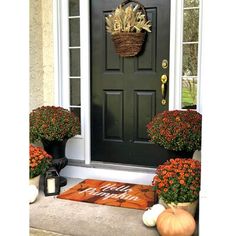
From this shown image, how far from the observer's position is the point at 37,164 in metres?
3.05

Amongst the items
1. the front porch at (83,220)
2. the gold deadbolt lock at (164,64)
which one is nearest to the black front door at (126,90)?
the gold deadbolt lock at (164,64)

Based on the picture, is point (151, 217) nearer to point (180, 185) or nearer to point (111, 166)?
point (180, 185)

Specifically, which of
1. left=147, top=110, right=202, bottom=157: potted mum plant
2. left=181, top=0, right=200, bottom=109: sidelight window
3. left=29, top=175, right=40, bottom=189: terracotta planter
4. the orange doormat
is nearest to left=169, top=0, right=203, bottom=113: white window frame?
left=181, top=0, right=200, bottom=109: sidelight window

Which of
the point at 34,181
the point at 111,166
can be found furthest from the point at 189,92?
the point at 34,181

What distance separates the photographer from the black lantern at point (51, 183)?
3125 millimetres

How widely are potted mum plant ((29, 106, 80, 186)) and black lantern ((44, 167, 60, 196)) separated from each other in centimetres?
24

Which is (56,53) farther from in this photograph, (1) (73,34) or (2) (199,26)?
(2) (199,26)

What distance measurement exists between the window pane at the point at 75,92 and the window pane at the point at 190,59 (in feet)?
3.93

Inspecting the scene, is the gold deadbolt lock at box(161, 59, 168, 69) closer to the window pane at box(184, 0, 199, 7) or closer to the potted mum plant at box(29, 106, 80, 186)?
the window pane at box(184, 0, 199, 7)

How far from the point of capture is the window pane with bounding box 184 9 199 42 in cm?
336

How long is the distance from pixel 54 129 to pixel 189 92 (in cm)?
137
